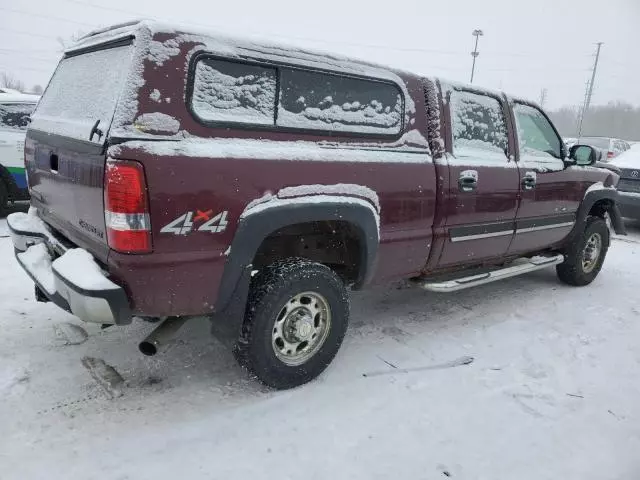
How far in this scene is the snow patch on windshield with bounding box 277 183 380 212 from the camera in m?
2.66

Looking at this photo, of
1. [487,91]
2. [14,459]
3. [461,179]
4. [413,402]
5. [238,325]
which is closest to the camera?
[14,459]

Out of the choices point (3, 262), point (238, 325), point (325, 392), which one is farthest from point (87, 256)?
point (3, 262)

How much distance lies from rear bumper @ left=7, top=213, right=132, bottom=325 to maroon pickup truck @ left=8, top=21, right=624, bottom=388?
0.01m

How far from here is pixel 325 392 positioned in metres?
2.96

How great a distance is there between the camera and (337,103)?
2934mm

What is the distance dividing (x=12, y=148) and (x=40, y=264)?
4895 mm

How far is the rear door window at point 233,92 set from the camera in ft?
7.83

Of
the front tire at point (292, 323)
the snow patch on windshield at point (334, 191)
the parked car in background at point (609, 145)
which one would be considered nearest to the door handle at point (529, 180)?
the snow patch on windshield at point (334, 191)

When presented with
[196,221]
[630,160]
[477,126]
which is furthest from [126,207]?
[630,160]

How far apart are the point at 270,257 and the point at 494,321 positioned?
226 cm

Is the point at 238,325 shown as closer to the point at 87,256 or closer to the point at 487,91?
the point at 87,256

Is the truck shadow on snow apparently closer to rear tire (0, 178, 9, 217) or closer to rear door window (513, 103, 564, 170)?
rear door window (513, 103, 564, 170)

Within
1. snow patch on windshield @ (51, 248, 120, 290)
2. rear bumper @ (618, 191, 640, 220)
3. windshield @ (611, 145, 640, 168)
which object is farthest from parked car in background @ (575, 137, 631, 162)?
snow patch on windshield @ (51, 248, 120, 290)

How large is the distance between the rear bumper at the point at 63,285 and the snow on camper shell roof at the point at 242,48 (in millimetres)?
1139
